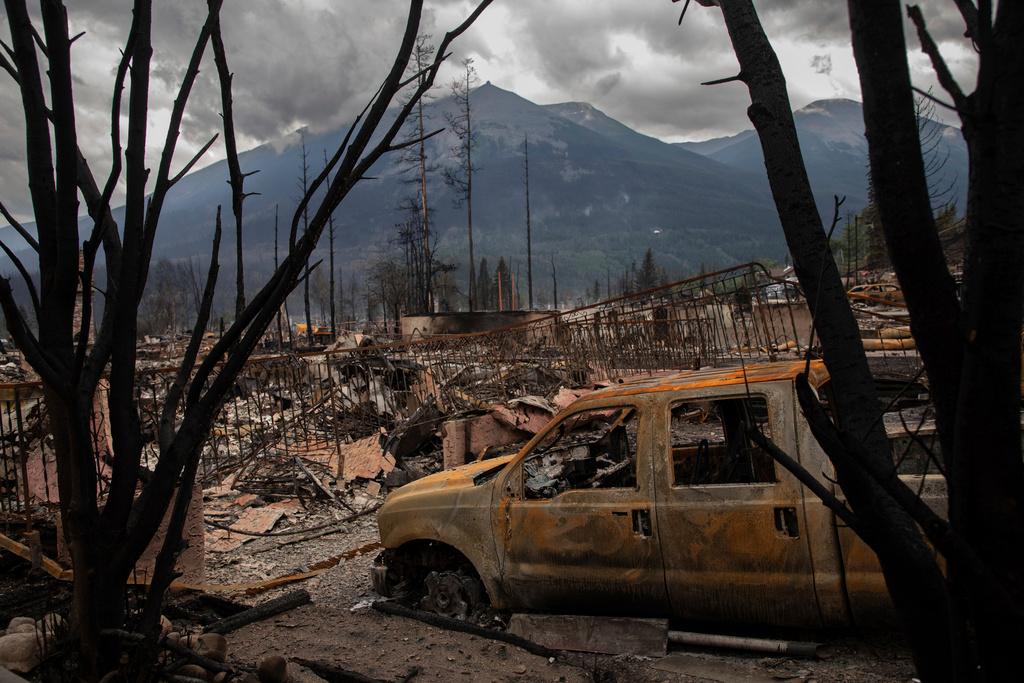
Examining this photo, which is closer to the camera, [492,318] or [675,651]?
[675,651]

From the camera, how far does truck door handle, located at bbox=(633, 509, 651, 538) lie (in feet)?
13.0

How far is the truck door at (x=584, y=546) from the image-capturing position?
3.99 metres

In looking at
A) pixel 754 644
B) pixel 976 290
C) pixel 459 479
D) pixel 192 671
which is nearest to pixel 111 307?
pixel 192 671

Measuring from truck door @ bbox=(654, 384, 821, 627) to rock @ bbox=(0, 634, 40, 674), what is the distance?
3198 mm

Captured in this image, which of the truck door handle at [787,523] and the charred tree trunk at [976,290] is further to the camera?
the truck door handle at [787,523]

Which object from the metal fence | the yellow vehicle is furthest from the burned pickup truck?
the metal fence

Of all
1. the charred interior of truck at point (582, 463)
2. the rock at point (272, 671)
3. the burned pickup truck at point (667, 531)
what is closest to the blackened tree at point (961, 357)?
the burned pickup truck at point (667, 531)

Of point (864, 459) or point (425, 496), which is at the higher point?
point (864, 459)

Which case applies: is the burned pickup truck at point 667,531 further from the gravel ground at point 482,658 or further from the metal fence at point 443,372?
the metal fence at point 443,372

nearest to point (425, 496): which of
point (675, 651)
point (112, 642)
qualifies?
point (675, 651)

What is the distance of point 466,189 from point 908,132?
1704 inches

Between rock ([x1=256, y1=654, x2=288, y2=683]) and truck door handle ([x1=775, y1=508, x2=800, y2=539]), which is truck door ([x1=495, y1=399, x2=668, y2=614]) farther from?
rock ([x1=256, y1=654, x2=288, y2=683])

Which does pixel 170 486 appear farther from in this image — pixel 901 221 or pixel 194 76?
pixel 901 221

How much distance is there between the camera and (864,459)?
4.67ft
